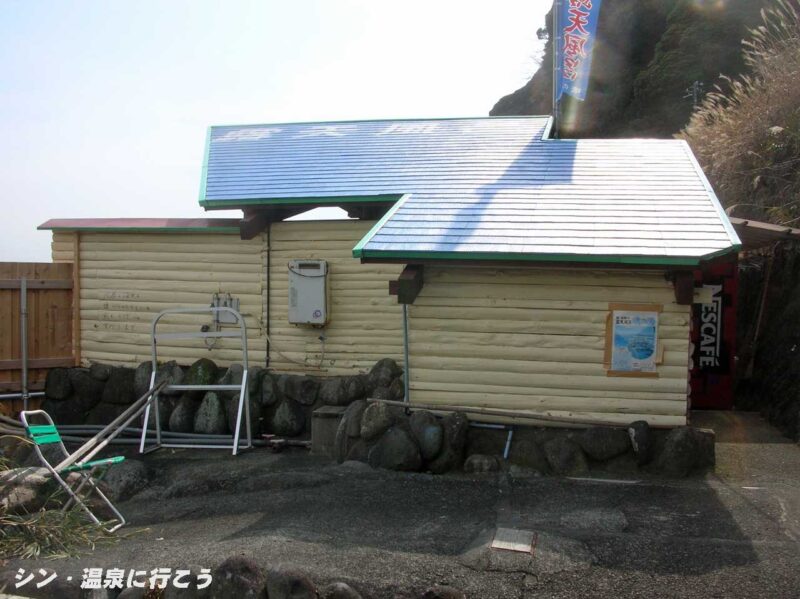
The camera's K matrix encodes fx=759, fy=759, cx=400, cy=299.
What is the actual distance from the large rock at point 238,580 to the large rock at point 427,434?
3252 mm


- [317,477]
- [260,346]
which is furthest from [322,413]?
[260,346]

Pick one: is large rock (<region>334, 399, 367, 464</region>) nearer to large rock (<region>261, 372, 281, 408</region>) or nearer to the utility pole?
large rock (<region>261, 372, 281, 408</region>)

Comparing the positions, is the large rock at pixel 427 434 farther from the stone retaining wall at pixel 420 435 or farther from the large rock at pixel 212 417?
the large rock at pixel 212 417

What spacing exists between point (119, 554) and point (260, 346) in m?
5.24

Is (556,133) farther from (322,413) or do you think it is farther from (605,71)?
(605,71)

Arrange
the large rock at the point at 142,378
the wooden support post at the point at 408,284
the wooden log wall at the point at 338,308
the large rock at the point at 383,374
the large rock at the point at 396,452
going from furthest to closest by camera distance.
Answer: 1. the large rock at the point at 142,378
2. the wooden log wall at the point at 338,308
3. the large rock at the point at 383,374
4. the wooden support post at the point at 408,284
5. the large rock at the point at 396,452

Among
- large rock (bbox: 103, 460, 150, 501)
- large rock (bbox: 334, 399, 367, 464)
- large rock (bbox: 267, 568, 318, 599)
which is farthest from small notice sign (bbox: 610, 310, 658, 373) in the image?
large rock (bbox: 103, 460, 150, 501)

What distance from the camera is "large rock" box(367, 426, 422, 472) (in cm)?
821

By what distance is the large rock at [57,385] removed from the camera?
38.1ft

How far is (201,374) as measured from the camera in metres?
10.9

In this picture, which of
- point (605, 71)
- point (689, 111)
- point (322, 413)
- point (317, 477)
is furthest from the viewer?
point (605, 71)

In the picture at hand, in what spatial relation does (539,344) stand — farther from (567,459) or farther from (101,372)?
(101,372)

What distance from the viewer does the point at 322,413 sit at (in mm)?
9375

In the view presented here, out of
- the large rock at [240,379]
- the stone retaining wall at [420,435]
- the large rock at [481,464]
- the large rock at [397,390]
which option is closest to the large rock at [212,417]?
the stone retaining wall at [420,435]
